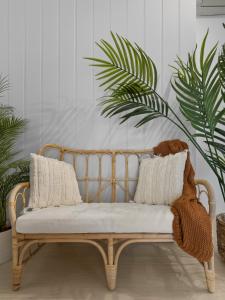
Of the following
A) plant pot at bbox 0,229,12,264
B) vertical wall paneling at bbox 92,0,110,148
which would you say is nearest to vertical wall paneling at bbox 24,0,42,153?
vertical wall paneling at bbox 92,0,110,148

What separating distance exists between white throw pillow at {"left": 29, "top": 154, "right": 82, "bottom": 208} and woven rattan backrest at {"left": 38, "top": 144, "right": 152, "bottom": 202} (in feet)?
1.04

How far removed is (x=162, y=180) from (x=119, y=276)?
0.66 m

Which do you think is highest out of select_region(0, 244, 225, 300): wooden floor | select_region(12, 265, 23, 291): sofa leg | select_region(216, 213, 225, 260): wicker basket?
select_region(216, 213, 225, 260): wicker basket

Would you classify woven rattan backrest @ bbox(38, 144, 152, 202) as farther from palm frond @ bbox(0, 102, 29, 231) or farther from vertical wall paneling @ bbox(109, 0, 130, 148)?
palm frond @ bbox(0, 102, 29, 231)

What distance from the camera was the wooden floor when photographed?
5.07 ft

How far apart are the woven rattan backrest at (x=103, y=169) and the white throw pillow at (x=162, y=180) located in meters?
0.23

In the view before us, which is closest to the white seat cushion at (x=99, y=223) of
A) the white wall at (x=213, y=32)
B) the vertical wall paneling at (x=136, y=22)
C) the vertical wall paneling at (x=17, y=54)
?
the vertical wall paneling at (x=17, y=54)

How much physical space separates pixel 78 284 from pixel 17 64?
1.83 m

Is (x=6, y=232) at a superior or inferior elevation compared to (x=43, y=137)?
inferior

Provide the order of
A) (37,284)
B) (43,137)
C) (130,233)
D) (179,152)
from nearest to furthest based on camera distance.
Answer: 1. (130,233)
2. (37,284)
3. (179,152)
4. (43,137)

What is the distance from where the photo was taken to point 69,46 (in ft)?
8.04

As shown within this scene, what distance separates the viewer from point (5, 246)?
2035 mm

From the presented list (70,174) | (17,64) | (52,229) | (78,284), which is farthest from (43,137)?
(78,284)

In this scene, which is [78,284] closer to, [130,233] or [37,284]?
[37,284]
